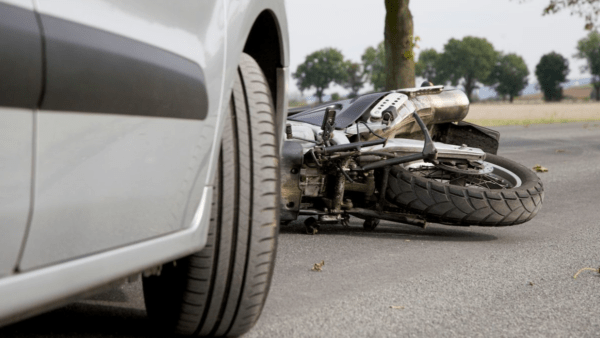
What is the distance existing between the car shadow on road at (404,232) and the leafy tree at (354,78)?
136 m

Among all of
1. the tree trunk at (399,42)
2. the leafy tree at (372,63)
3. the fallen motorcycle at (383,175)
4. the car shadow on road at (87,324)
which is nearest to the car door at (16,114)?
the car shadow on road at (87,324)

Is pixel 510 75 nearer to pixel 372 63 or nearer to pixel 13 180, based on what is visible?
pixel 372 63

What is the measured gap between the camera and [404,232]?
4941mm

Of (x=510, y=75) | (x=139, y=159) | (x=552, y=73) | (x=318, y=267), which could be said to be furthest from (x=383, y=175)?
(x=510, y=75)

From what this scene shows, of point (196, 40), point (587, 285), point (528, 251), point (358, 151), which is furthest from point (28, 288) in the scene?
point (528, 251)

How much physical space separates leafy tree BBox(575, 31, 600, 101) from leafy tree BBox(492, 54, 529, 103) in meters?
16.1

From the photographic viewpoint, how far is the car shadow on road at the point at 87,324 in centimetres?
247

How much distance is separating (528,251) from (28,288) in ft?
11.4

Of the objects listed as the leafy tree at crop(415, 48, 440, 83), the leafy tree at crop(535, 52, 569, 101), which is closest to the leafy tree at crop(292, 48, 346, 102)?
the leafy tree at crop(415, 48, 440, 83)

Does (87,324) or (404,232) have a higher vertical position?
(87,324)

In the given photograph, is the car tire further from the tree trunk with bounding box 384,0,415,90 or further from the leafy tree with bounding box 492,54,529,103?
the leafy tree with bounding box 492,54,529,103

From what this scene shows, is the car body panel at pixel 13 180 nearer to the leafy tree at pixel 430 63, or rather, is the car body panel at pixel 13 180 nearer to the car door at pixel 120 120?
the car door at pixel 120 120

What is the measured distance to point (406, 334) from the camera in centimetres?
262

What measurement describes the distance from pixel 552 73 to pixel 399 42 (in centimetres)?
13914
